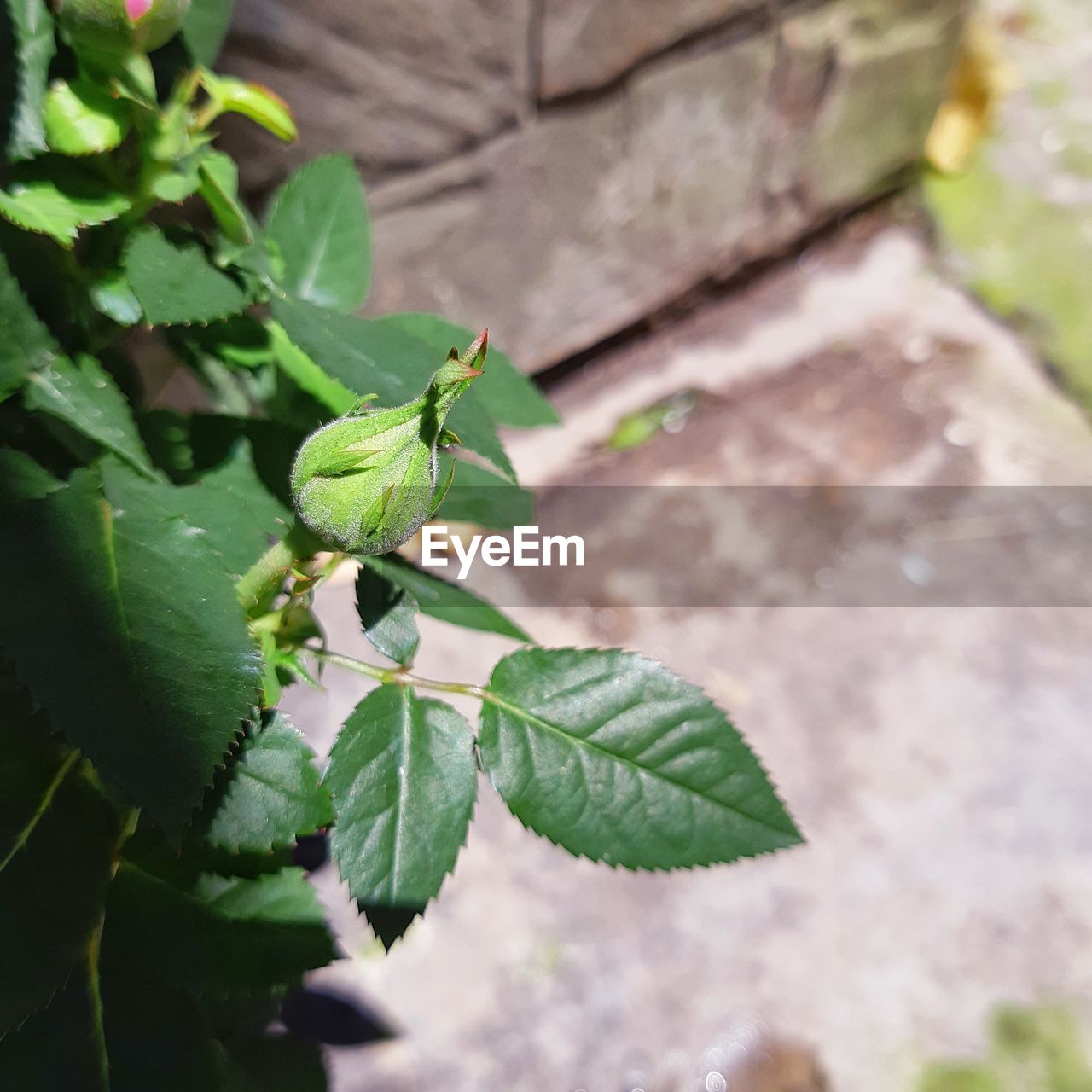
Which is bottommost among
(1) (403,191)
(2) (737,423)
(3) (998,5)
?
(1) (403,191)

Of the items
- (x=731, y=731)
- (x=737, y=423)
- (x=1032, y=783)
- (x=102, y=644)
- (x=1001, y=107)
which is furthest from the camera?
(x=1001, y=107)

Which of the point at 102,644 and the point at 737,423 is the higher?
the point at 737,423

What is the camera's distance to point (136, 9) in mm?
466

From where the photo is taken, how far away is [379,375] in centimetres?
47

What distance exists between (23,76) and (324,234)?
199 mm

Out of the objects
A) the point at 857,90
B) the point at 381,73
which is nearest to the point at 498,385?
the point at 381,73

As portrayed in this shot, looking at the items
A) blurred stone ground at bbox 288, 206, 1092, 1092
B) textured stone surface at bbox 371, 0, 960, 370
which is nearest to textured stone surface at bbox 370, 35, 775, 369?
textured stone surface at bbox 371, 0, 960, 370

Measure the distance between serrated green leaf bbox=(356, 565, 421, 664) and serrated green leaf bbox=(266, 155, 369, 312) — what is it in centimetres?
22

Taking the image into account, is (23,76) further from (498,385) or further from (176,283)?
(498,385)

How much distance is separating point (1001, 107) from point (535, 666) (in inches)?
78.3

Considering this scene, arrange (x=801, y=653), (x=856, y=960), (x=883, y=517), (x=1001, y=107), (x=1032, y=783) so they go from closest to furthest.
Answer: (x=856, y=960), (x=1032, y=783), (x=801, y=653), (x=883, y=517), (x=1001, y=107)

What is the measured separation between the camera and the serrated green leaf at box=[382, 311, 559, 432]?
1.81ft

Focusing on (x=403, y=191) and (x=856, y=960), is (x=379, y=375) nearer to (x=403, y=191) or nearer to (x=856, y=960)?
(x=403, y=191)

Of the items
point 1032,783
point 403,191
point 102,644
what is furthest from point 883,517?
point 102,644
